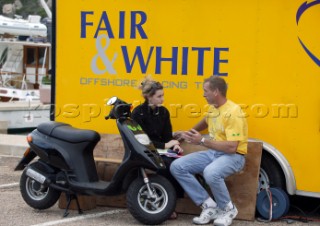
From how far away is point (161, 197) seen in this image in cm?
612

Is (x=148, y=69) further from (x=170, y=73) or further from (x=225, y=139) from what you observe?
(x=225, y=139)

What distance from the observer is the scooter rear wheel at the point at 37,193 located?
662 centimetres

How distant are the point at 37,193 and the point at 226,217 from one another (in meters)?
2.05

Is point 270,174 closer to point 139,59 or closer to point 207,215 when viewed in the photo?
point 207,215

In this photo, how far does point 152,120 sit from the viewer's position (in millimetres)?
6625

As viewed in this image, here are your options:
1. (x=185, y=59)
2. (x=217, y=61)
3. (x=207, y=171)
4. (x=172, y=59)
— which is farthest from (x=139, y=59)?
(x=207, y=171)

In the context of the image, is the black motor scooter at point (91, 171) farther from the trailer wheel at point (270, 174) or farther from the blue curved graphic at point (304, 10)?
the blue curved graphic at point (304, 10)

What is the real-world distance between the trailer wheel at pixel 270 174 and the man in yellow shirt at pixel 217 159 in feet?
1.83

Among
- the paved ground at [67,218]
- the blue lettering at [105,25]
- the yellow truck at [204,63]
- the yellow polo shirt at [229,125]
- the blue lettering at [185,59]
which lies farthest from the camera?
the blue lettering at [105,25]

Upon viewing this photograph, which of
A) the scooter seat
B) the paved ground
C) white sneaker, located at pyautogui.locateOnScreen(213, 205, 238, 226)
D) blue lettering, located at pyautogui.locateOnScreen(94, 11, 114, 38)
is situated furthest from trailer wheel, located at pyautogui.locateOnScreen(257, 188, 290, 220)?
blue lettering, located at pyautogui.locateOnScreen(94, 11, 114, 38)

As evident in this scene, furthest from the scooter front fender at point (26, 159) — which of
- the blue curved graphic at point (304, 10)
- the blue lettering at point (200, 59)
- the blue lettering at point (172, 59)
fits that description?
the blue curved graphic at point (304, 10)

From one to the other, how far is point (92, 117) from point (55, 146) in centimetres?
86

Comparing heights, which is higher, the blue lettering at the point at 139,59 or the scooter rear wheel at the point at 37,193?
the blue lettering at the point at 139,59

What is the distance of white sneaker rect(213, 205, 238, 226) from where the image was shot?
607 centimetres
